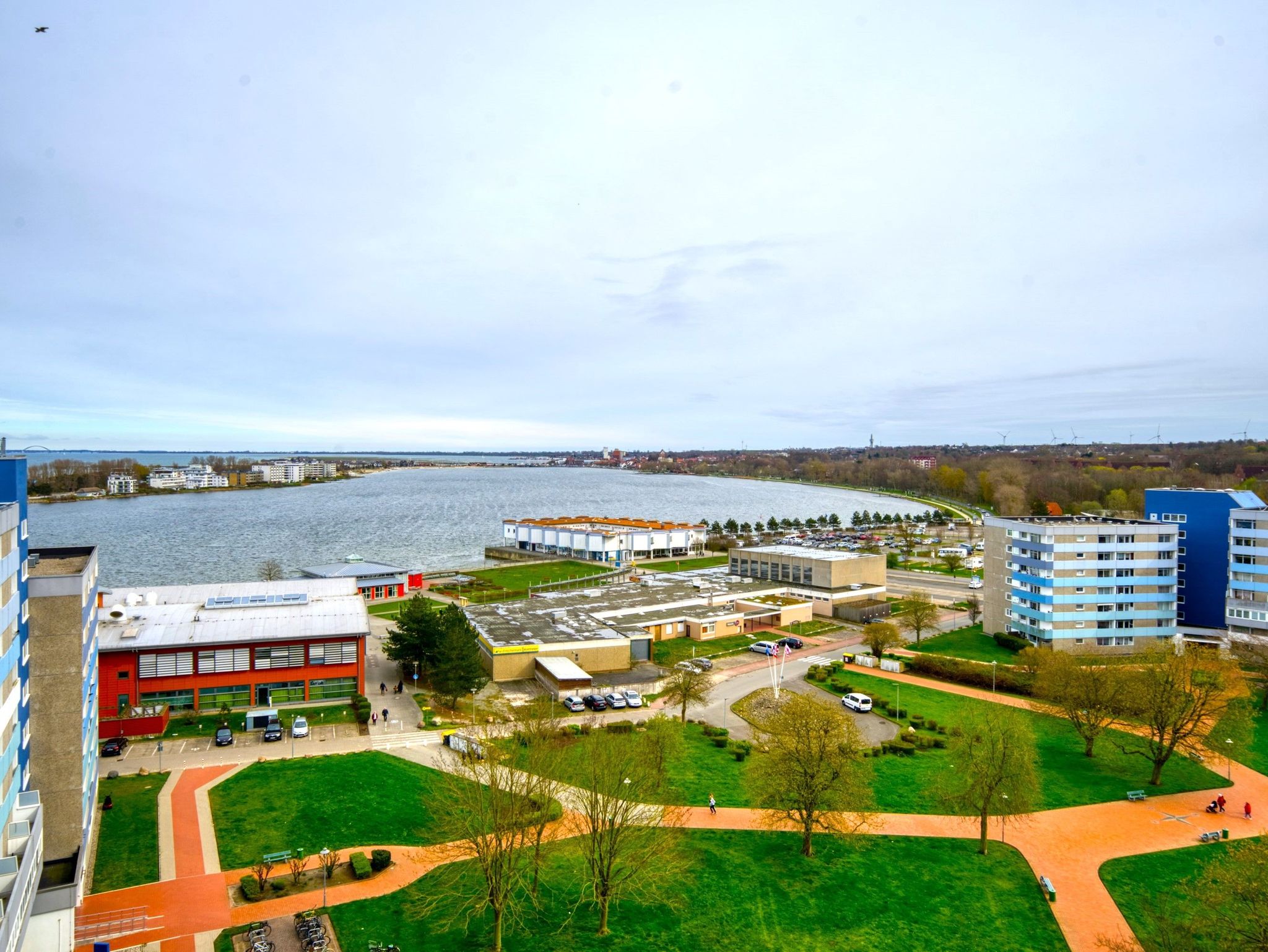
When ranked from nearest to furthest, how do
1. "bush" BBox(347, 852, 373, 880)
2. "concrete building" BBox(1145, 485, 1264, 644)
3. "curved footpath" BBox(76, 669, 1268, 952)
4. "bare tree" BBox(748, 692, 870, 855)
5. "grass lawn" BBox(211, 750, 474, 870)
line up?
"curved footpath" BBox(76, 669, 1268, 952) < "bush" BBox(347, 852, 373, 880) < "grass lawn" BBox(211, 750, 474, 870) < "bare tree" BBox(748, 692, 870, 855) < "concrete building" BBox(1145, 485, 1264, 644)

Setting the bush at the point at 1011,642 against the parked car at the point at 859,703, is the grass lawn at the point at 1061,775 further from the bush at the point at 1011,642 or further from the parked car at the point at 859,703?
the bush at the point at 1011,642

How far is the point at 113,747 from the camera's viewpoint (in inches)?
1168

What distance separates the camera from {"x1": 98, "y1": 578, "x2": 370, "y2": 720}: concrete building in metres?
34.3

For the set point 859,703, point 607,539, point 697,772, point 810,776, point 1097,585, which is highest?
point 1097,585

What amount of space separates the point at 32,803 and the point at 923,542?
107 metres

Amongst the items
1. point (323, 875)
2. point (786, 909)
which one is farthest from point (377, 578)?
point (786, 909)

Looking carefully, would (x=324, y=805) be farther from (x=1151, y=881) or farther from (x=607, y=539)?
(x=607, y=539)

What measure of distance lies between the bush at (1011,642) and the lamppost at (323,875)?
4222 centimetres

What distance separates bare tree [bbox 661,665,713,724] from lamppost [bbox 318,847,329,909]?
16789mm

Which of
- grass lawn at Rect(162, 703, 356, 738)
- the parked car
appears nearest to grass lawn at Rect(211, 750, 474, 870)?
grass lawn at Rect(162, 703, 356, 738)

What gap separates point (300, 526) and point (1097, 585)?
120402 millimetres

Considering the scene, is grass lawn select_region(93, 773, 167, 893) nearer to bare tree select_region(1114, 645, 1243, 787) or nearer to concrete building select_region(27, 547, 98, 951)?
concrete building select_region(27, 547, 98, 951)

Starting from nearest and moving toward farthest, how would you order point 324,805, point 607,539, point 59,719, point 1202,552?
1. point 59,719
2. point 324,805
3. point 1202,552
4. point 607,539

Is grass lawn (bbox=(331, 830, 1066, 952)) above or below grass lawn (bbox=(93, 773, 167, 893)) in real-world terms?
below
